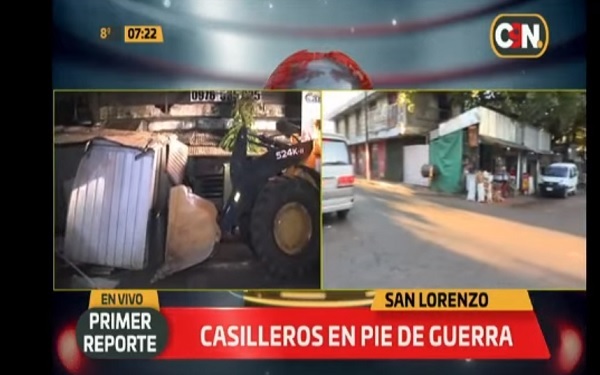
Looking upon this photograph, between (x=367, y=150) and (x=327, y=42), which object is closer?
(x=327, y=42)

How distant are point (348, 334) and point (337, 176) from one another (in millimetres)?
714

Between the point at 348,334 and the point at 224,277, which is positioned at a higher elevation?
the point at 224,277

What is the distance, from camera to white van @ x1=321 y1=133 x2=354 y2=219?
317 cm

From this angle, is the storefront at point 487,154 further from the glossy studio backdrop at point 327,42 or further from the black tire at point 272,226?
the black tire at point 272,226

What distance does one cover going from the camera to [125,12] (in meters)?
3.16

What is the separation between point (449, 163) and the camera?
126 inches

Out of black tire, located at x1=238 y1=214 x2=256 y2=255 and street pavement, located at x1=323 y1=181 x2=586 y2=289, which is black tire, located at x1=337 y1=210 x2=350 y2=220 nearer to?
street pavement, located at x1=323 y1=181 x2=586 y2=289

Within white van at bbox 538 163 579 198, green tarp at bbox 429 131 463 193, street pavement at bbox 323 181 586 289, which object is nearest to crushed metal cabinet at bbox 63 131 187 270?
street pavement at bbox 323 181 586 289

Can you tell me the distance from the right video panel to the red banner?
0.50 feet

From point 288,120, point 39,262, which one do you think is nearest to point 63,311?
point 39,262

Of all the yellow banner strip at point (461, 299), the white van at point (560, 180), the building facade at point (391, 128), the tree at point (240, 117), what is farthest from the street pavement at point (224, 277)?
the white van at point (560, 180)

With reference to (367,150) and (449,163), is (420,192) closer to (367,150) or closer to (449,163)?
(449,163)

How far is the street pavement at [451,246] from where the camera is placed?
3.18 metres

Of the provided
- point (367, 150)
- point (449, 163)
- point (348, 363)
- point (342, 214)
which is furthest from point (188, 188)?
point (449, 163)
